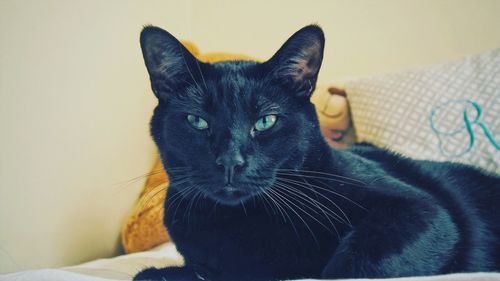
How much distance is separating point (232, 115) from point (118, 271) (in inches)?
21.3

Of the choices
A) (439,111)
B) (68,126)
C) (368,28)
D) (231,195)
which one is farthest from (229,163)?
(368,28)

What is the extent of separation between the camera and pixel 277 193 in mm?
794

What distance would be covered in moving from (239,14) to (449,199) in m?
1.54

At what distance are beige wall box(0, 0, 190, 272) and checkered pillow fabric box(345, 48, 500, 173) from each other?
3.16 ft

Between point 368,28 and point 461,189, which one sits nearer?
A: point 461,189

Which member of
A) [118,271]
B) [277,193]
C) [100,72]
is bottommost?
[118,271]

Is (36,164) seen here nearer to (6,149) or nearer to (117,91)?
(6,149)

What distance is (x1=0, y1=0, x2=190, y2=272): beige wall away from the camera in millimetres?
864

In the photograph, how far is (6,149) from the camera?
0.84 m

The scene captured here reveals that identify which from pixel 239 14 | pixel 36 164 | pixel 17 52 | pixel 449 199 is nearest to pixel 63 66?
pixel 17 52

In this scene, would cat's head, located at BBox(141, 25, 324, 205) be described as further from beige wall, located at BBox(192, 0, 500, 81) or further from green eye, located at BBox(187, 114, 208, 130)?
beige wall, located at BBox(192, 0, 500, 81)

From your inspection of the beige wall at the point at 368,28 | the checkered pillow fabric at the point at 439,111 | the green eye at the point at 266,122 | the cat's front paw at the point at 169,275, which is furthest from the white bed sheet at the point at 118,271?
the beige wall at the point at 368,28

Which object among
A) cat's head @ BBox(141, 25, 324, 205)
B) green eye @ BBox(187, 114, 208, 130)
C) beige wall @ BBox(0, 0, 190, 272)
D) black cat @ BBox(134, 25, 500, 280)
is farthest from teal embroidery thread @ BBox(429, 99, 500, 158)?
beige wall @ BBox(0, 0, 190, 272)

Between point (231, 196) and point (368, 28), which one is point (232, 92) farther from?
point (368, 28)
